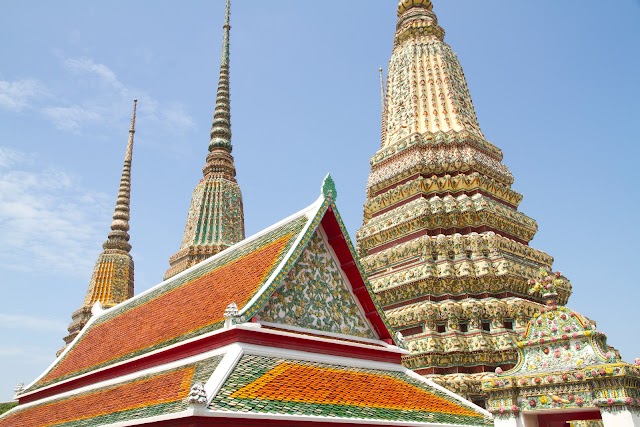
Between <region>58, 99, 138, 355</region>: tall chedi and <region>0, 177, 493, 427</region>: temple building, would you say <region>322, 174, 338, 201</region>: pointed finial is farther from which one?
<region>58, 99, 138, 355</region>: tall chedi

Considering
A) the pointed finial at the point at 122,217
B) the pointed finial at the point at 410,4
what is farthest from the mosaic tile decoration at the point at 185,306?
the pointed finial at the point at 122,217

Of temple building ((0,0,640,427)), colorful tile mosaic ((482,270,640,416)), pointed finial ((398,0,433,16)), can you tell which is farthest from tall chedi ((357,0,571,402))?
colorful tile mosaic ((482,270,640,416))

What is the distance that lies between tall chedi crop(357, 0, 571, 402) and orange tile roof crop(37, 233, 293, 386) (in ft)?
21.2

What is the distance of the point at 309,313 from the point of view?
930cm

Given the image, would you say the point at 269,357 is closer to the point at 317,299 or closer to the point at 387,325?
the point at 317,299

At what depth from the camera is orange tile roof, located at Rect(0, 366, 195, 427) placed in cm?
750

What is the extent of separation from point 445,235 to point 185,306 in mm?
9075

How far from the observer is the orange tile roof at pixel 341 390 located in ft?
23.5

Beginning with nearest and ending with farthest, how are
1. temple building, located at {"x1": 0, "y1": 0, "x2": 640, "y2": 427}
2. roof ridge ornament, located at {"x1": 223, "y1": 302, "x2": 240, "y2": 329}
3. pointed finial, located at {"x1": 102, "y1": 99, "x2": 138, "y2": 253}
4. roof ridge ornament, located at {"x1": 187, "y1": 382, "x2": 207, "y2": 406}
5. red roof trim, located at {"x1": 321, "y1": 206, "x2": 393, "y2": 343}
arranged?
roof ridge ornament, located at {"x1": 187, "y1": 382, "x2": 207, "y2": 406}
temple building, located at {"x1": 0, "y1": 0, "x2": 640, "y2": 427}
roof ridge ornament, located at {"x1": 223, "y1": 302, "x2": 240, "y2": 329}
red roof trim, located at {"x1": 321, "y1": 206, "x2": 393, "y2": 343}
pointed finial, located at {"x1": 102, "y1": 99, "x2": 138, "y2": 253}

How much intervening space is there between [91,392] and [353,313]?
5157 mm

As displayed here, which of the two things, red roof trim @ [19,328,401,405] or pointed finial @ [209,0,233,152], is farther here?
pointed finial @ [209,0,233,152]

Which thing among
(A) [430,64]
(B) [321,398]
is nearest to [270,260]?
(B) [321,398]

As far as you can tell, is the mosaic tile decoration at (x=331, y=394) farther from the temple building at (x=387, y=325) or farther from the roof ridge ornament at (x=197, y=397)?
the roof ridge ornament at (x=197, y=397)

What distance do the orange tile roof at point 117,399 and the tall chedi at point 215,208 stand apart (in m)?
15.1
